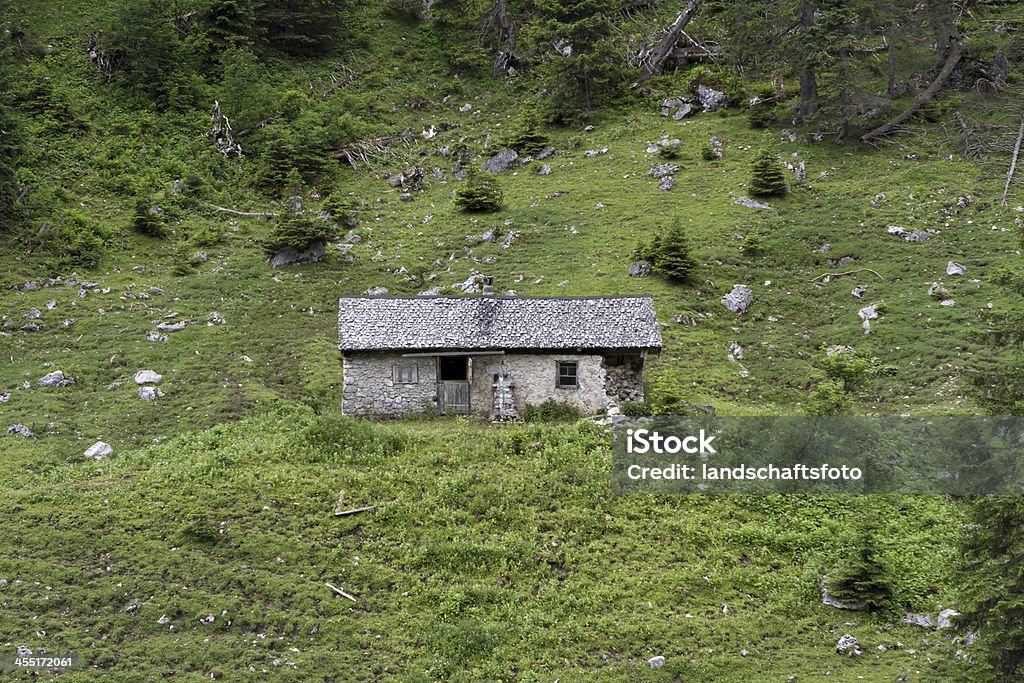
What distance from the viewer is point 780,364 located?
31703 millimetres

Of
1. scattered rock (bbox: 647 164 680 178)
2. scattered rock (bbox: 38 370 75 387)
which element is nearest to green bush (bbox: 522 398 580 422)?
scattered rock (bbox: 38 370 75 387)

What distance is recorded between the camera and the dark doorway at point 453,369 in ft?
96.5

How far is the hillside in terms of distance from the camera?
720 inches

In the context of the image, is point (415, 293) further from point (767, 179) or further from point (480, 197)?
point (767, 179)

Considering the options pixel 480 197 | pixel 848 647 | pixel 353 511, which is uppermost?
pixel 480 197

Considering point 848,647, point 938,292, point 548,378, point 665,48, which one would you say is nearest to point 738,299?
point 938,292

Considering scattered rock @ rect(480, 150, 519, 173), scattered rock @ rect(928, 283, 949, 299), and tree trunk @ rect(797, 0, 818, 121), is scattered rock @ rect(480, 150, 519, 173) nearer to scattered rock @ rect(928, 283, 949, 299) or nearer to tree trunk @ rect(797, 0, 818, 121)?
tree trunk @ rect(797, 0, 818, 121)

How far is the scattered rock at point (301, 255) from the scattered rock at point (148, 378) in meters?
10.3

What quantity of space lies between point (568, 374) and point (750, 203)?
58.0ft

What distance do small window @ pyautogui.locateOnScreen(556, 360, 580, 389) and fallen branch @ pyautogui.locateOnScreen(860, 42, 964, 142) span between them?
2588 cm

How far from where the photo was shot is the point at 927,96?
1797 inches

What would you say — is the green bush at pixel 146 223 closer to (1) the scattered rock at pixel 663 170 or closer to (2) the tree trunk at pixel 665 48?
(1) the scattered rock at pixel 663 170

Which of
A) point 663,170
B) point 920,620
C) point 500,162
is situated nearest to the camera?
point 920,620

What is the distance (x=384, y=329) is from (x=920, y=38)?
116ft
